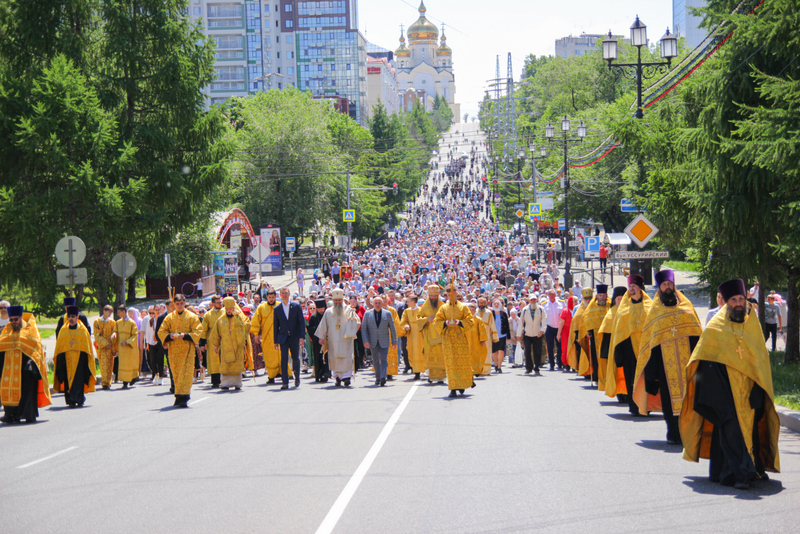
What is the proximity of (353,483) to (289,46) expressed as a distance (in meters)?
153

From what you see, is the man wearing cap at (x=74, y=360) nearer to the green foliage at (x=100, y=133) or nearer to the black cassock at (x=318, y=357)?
the black cassock at (x=318, y=357)

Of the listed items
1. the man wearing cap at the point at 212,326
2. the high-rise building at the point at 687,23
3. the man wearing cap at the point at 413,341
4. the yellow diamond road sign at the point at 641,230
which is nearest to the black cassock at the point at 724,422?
the yellow diamond road sign at the point at 641,230

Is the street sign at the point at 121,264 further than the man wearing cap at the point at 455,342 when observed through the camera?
Yes

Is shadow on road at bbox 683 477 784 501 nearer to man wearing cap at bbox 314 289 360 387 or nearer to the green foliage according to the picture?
man wearing cap at bbox 314 289 360 387

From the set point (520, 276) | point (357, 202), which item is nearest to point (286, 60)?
point (357, 202)

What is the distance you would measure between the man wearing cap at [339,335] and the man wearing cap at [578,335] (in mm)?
4312

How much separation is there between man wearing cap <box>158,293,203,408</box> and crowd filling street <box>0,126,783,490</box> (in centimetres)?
2

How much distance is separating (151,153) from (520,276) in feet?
55.5

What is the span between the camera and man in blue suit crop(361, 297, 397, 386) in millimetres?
16859

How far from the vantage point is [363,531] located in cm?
612

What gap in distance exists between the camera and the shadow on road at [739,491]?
7047 millimetres

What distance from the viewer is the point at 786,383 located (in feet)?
44.4

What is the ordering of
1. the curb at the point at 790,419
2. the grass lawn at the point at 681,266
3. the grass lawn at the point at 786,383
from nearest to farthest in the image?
the curb at the point at 790,419 < the grass lawn at the point at 786,383 < the grass lawn at the point at 681,266

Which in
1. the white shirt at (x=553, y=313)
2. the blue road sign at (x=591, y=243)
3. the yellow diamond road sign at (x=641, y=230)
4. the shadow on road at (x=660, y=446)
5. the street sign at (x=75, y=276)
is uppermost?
the yellow diamond road sign at (x=641, y=230)
